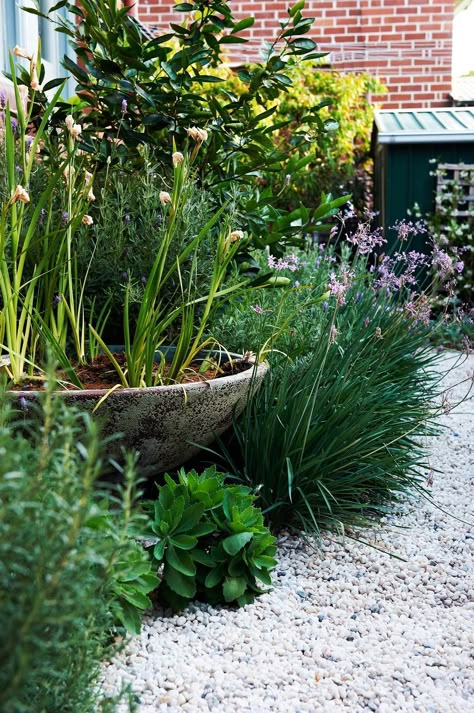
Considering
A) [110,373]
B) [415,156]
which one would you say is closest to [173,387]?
[110,373]

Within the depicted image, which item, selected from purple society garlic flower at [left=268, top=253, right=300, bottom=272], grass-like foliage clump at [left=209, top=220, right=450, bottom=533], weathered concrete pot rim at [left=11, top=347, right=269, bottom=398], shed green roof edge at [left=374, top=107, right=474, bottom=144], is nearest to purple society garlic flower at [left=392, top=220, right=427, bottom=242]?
grass-like foliage clump at [left=209, top=220, right=450, bottom=533]

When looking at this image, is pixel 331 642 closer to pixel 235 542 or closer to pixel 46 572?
pixel 235 542

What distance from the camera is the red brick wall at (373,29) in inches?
336

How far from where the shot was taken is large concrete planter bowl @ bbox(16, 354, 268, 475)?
81.6 inches

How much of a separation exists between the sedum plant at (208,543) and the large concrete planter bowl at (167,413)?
16 cm

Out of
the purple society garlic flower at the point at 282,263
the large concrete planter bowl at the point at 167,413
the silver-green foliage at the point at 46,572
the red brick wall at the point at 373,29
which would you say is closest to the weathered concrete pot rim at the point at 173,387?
the large concrete planter bowl at the point at 167,413

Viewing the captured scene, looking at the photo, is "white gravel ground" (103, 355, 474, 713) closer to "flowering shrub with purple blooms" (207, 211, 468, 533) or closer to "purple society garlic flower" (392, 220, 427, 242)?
"flowering shrub with purple blooms" (207, 211, 468, 533)

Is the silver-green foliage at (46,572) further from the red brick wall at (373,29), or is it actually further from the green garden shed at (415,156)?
the red brick wall at (373,29)

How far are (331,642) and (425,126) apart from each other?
20.2 ft

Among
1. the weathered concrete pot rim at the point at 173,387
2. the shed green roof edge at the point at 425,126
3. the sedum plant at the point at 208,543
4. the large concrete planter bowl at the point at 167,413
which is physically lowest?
the sedum plant at the point at 208,543

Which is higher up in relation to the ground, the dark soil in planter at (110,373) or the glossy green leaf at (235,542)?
the dark soil in planter at (110,373)

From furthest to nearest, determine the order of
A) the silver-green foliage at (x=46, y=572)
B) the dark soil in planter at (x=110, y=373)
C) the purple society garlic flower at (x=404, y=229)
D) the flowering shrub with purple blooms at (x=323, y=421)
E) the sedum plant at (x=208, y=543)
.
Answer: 1. the purple society garlic flower at (x=404, y=229)
2. the flowering shrub with purple blooms at (x=323, y=421)
3. the dark soil in planter at (x=110, y=373)
4. the sedum plant at (x=208, y=543)
5. the silver-green foliage at (x=46, y=572)

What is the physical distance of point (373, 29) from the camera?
8.59 metres

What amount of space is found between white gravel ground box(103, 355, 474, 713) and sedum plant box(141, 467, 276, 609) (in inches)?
2.6
